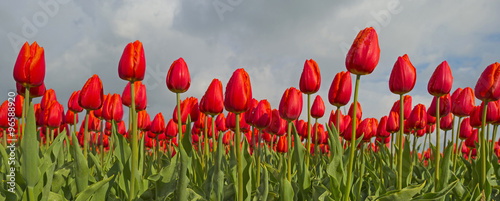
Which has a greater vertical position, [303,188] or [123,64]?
[123,64]

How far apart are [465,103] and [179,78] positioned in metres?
3.17

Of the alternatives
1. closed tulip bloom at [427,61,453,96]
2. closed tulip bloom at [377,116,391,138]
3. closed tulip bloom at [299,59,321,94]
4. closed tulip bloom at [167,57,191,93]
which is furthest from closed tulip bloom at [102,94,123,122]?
closed tulip bloom at [377,116,391,138]

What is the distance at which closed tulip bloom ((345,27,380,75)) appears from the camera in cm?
241

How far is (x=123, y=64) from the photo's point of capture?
2627 mm

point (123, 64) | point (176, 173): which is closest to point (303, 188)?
point (176, 173)

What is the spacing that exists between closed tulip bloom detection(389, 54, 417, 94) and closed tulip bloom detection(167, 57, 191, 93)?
5.26ft

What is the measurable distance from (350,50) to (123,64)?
60.3 inches

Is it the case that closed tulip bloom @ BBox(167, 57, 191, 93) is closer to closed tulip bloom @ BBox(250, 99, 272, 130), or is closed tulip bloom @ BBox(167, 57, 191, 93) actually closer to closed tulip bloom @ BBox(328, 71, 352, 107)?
closed tulip bloom @ BBox(250, 99, 272, 130)

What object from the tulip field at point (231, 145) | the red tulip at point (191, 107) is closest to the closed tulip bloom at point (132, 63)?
the tulip field at point (231, 145)

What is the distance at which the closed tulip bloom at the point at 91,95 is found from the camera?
10.4ft

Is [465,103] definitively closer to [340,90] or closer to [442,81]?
[442,81]

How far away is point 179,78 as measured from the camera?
3088 millimetres

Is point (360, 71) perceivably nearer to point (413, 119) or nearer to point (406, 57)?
point (406, 57)

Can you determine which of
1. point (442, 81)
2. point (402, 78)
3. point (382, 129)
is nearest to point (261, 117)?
point (402, 78)
